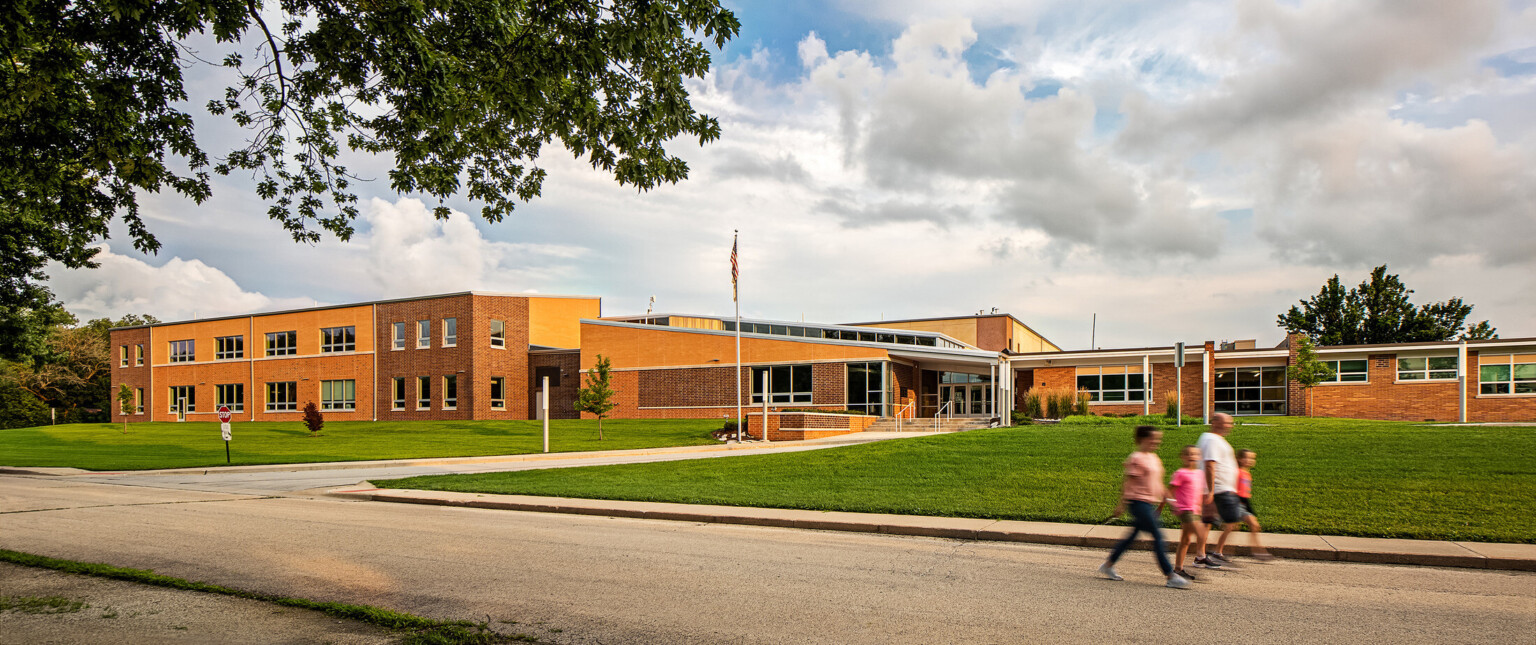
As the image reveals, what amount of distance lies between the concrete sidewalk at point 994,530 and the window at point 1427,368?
33.7 m

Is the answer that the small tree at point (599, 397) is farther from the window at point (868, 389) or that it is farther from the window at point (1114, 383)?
the window at point (1114, 383)

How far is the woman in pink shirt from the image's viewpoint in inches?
291

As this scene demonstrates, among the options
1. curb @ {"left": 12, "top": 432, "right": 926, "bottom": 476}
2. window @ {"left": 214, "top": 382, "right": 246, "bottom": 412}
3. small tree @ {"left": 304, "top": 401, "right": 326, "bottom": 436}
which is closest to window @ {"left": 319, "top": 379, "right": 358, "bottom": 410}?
window @ {"left": 214, "top": 382, "right": 246, "bottom": 412}

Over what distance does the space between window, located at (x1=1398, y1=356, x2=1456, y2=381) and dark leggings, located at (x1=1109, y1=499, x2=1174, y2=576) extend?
37386mm

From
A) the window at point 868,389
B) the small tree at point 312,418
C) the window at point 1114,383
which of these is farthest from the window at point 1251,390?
the small tree at point 312,418

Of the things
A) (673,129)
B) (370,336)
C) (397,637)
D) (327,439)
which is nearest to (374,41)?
(673,129)

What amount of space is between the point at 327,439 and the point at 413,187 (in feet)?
96.9

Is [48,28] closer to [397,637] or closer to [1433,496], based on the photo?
[397,637]

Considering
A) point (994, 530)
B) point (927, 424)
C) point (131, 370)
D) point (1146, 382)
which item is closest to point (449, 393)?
point (927, 424)

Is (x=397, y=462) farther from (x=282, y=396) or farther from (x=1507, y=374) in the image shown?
(x=1507, y=374)

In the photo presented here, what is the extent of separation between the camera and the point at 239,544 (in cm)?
965

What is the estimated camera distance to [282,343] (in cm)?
5269

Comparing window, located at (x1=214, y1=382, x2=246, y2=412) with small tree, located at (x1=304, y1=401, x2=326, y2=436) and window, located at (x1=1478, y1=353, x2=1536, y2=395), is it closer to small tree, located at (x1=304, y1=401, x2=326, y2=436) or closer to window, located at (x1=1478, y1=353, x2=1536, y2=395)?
small tree, located at (x1=304, y1=401, x2=326, y2=436)

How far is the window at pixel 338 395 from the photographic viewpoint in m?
49.5
